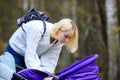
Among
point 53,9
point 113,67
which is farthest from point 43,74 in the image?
point 53,9

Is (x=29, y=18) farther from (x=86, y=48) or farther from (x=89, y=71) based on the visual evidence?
(x=86, y=48)

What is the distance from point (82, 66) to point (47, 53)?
0.63m

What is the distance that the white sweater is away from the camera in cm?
700

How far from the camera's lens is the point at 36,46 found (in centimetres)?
703

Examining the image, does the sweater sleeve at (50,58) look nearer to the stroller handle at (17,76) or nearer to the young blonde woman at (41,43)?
the young blonde woman at (41,43)

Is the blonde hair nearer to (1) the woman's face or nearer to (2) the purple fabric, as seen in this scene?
(1) the woman's face

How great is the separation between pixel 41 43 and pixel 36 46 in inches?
7.5

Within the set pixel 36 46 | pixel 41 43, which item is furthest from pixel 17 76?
pixel 41 43

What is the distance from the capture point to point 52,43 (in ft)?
23.8

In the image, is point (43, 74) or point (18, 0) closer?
point (43, 74)

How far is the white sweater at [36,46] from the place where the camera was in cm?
700

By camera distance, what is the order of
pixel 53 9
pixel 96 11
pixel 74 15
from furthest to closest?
1. pixel 53 9
2. pixel 74 15
3. pixel 96 11

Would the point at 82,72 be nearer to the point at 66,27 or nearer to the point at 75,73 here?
the point at 75,73

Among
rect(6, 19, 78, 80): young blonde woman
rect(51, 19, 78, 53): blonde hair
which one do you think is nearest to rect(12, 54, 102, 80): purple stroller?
rect(6, 19, 78, 80): young blonde woman
